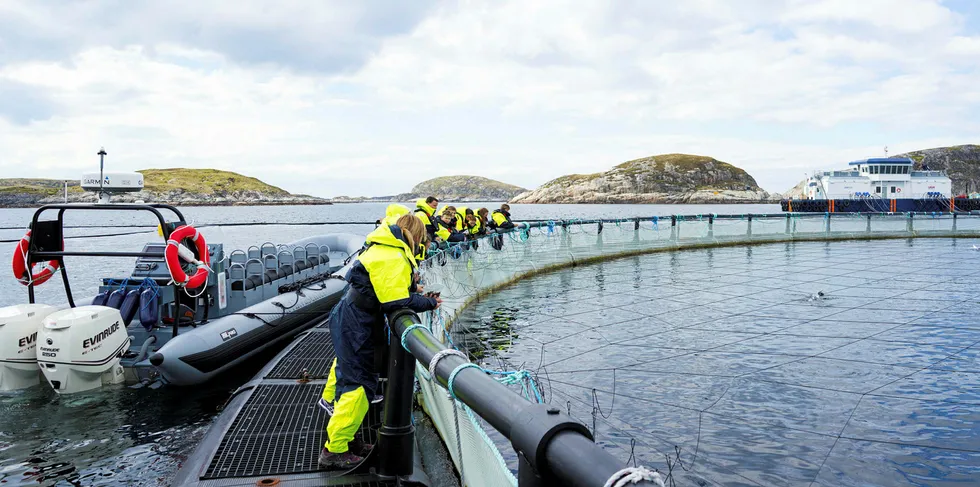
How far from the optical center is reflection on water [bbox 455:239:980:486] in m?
5.82

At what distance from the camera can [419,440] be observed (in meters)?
5.13

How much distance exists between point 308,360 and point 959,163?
603 ft

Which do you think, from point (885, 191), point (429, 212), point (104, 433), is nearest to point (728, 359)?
point (429, 212)

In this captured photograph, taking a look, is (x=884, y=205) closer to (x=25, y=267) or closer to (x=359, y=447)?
(x=25, y=267)

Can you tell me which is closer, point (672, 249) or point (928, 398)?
point (928, 398)

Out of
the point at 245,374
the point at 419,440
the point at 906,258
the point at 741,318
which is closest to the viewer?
the point at 419,440

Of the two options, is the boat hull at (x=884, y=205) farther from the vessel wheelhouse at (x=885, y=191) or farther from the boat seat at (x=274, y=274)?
the boat seat at (x=274, y=274)

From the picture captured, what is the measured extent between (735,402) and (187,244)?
24.2ft

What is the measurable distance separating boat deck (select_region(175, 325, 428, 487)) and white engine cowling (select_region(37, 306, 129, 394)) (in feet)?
7.70

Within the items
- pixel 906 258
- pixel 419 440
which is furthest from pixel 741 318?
pixel 906 258

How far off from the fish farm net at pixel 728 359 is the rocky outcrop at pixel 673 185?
542ft

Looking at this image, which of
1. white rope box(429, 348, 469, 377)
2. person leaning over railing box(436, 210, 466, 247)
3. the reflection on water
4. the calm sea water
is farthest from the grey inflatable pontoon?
white rope box(429, 348, 469, 377)

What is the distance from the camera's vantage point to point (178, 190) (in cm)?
16362

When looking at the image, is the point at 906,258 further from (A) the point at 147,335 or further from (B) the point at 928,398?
(A) the point at 147,335
